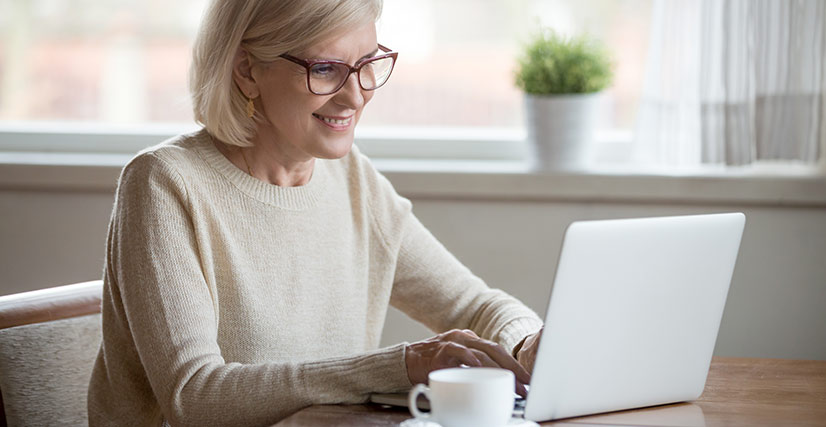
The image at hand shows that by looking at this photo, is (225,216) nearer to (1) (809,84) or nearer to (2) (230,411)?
(2) (230,411)

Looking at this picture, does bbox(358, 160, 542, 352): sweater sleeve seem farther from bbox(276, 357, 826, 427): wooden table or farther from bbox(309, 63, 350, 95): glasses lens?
bbox(276, 357, 826, 427): wooden table

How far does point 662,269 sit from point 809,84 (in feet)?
4.18

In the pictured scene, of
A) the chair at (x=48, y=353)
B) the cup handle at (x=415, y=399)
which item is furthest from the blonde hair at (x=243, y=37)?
the cup handle at (x=415, y=399)

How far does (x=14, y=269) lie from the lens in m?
2.51

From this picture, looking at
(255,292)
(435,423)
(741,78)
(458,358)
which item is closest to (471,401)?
(435,423)

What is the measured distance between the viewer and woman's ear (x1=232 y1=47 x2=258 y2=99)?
1535 millimetres

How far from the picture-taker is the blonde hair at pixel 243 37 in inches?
56.8

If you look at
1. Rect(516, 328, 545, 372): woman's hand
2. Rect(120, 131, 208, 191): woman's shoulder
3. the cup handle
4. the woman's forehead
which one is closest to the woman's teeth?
the woman's forehead

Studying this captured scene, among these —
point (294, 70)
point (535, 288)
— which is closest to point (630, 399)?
point (294, 70)

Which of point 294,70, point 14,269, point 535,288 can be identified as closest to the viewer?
point 294,70

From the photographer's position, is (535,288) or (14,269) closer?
(535,288)

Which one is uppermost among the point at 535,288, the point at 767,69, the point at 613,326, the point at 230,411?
the point at 767,69

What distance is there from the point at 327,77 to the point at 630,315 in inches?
25.6

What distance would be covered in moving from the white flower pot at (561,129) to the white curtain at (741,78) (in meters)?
0.19
